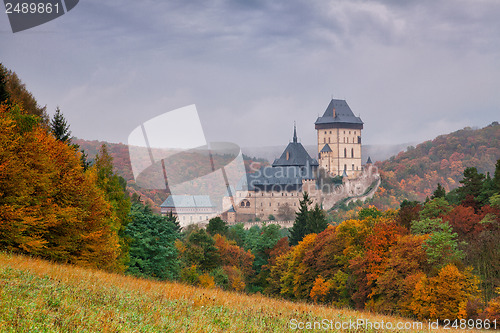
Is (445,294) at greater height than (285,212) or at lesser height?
lesser

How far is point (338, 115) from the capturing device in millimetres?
149875

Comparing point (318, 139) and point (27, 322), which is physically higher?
point (318, 139)

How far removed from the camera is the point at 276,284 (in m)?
51.7

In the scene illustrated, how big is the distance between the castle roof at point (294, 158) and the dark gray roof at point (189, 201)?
16.9 metres

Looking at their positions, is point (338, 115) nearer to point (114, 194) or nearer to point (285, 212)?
point (285, 212)

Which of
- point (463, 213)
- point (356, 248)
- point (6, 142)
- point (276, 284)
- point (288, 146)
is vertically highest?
point (288, 146)

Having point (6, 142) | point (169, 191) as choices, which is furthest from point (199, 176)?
point (6, 142)

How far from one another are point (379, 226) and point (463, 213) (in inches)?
230

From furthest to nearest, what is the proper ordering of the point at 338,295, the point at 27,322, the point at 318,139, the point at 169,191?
the point at 318,139, the point at 169,191, the point at 338,295, the point at 27,322

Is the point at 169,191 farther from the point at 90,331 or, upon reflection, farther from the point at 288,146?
the point at 90,331

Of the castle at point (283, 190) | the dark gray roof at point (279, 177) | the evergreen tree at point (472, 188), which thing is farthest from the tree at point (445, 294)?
the dark gray roof at point (279, 177)

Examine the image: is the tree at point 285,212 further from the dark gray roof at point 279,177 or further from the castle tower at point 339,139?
Answer: the castle tower at point 339,139

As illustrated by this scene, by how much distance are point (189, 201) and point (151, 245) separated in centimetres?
7926

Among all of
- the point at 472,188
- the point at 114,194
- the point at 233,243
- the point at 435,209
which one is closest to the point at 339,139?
the point at 233,243
